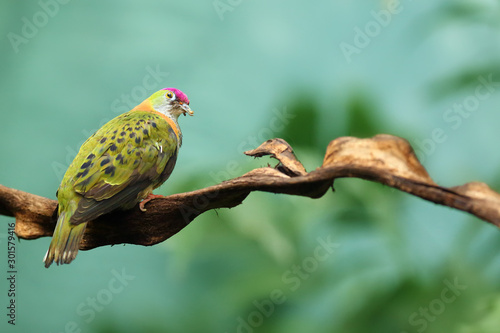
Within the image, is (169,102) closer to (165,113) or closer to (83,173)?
(165,113)

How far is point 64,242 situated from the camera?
78.2 inches

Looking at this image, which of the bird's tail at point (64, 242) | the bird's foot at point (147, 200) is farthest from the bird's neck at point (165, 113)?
the bird's tail at point (64, 242)

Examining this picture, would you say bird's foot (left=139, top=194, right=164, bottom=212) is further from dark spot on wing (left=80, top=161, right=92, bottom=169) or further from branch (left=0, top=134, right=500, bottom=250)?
dark spot on wing (left=80, top=161, right=92, bottom=169)

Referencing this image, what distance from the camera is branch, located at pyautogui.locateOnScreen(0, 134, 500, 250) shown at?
4.86 ft

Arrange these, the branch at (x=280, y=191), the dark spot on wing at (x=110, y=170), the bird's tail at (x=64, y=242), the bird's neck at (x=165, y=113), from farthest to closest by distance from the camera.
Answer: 1. the bird's neck at (x=165, y=113)
2. the dark spot on wing at (x=110, y=170)
3. the bird's tail at (x=64, y=242)
4. the branch at (x=280, y=191)

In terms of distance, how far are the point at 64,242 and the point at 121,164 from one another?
0.38m

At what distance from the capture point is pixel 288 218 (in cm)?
339

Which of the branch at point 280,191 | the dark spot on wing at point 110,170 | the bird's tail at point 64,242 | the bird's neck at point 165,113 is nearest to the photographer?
the branch at point 280,191

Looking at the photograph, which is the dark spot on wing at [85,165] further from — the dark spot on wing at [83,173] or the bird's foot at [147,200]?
the bird's foot at [147,200]

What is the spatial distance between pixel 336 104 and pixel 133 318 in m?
2.09

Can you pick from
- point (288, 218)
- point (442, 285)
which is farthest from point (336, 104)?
point (442, 285)

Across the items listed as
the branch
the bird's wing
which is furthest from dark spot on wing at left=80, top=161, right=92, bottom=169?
the branch

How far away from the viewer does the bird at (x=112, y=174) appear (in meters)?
2.00

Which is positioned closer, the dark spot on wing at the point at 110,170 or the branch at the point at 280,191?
the branch at the point at 280,191
